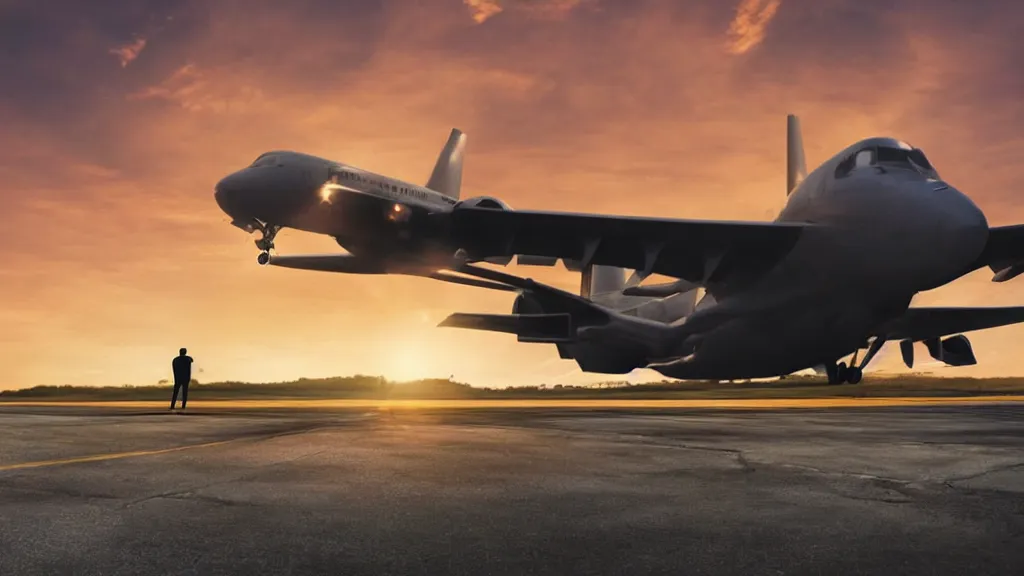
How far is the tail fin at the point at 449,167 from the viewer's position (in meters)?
51.6

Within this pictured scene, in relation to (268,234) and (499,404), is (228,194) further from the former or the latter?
(499,404)

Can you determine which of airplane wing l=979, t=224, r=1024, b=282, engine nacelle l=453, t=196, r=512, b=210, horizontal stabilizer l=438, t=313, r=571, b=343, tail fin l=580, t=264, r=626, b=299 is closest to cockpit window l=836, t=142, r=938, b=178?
airplane wing l=979, t=224, r=1024, b=282

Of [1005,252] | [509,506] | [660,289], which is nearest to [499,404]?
[660,289]

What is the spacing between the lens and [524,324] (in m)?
35.5

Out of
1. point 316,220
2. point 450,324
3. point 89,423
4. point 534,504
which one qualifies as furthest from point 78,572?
point 450,324

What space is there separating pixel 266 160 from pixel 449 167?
26299 millimetres

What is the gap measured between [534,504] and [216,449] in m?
5.29

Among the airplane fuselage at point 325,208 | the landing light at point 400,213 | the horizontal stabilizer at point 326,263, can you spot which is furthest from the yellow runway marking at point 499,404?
the horizontal stabilizer at point 326,263

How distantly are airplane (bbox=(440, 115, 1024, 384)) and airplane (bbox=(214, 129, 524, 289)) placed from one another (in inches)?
36.0

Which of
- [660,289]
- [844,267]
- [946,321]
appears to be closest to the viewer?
[844,267]

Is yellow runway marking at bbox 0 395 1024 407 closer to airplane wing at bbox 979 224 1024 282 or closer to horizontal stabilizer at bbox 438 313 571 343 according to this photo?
horizontal stabilizer at bbox 438 313 571 343

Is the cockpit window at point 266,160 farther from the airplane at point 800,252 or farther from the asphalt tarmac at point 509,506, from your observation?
the asphalt tarmac at point 509,506

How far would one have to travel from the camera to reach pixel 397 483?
672 cm

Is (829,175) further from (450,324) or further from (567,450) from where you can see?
(450,324)
